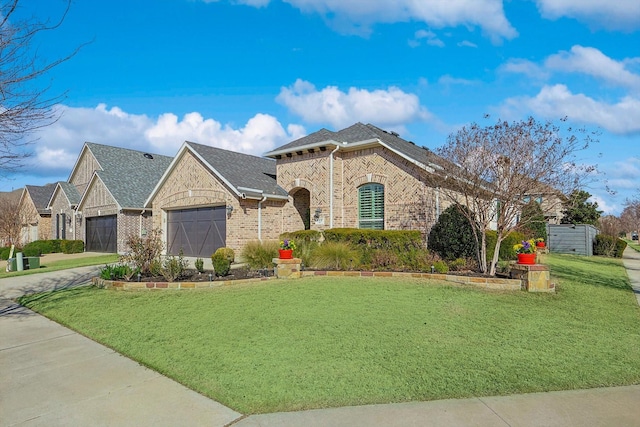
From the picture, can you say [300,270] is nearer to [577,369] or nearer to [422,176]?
[422,176]

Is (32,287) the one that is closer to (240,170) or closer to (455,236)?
(240,170)

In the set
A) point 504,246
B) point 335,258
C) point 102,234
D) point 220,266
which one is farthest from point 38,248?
point 504,246

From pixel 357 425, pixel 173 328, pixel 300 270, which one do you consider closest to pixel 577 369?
pixel 357 425

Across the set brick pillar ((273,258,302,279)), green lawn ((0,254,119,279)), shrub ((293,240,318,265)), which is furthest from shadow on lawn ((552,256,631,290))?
green lawn ((0,254,119,279))

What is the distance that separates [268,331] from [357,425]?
115 inches

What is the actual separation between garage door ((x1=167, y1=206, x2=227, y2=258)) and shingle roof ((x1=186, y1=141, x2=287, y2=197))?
1.55 meters

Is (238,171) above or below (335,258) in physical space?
above

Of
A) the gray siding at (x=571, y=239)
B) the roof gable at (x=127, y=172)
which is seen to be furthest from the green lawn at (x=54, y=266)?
the gray siding at (x=571, y=239)

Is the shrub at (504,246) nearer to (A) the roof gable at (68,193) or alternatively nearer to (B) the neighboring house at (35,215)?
(A) the roof gable at (68,193)

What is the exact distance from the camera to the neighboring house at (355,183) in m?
14.7

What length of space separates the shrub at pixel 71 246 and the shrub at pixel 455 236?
23.2 meters

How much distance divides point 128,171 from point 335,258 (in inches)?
809

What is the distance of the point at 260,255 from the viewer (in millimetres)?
12461

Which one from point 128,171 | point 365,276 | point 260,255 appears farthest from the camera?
point 128,171
